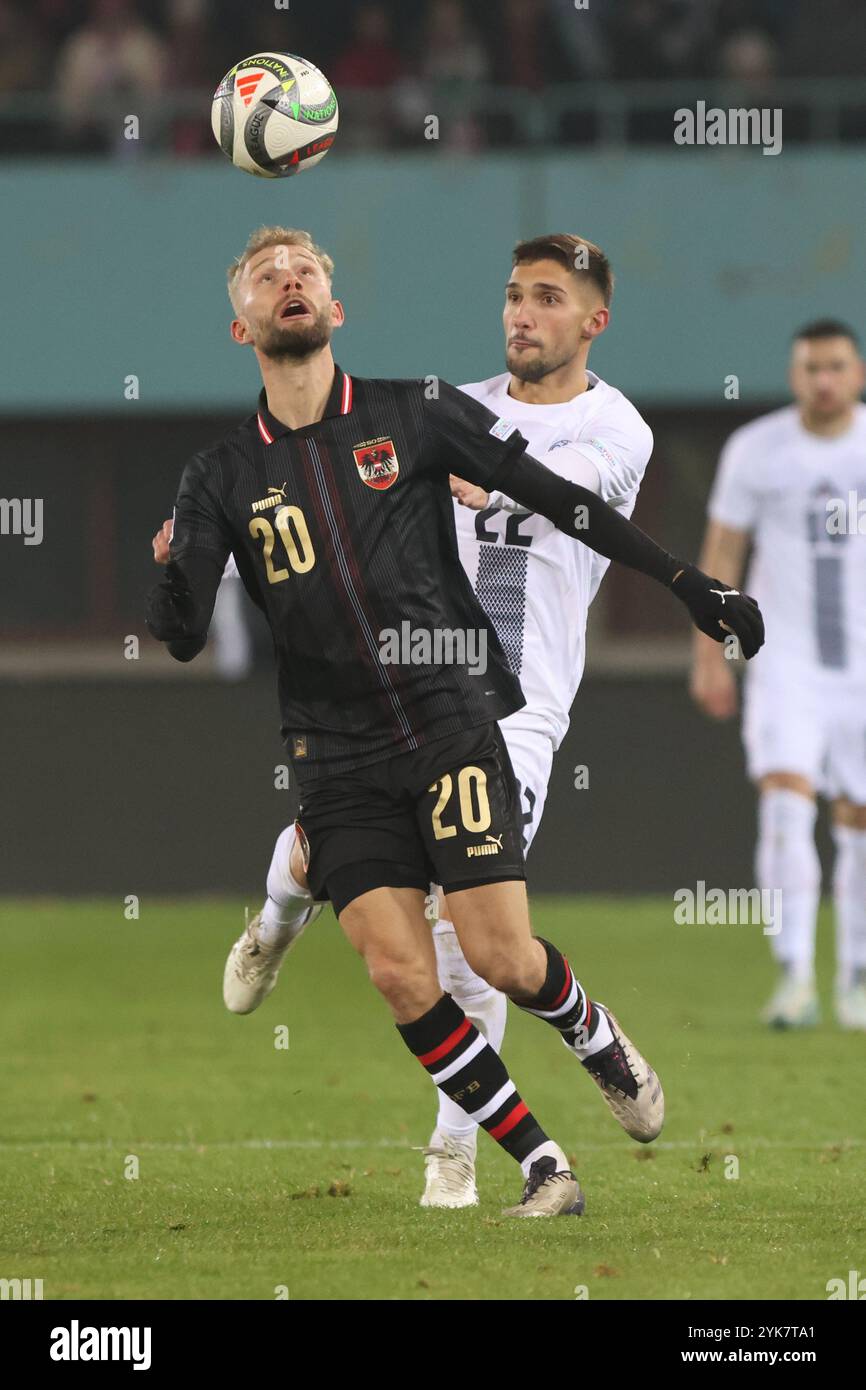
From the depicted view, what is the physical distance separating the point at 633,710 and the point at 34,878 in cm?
415

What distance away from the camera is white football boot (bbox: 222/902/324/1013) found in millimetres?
6996

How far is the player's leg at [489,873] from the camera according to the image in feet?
18.8

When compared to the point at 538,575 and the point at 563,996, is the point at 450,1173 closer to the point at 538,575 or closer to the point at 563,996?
the point at 563,996

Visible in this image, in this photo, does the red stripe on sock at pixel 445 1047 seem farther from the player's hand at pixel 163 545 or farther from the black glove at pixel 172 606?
the player's hand at pixel 163 545

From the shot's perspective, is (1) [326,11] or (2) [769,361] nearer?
(2) [769,361]

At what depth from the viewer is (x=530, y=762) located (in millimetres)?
6594

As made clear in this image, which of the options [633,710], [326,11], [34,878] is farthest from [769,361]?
[34,878]

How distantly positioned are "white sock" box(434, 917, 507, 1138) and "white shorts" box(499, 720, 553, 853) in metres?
0.38

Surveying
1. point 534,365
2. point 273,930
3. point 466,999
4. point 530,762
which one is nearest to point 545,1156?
point 466,999

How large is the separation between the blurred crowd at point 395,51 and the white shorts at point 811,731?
729 cm

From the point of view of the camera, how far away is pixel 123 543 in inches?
703

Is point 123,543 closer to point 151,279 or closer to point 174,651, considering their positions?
point 151,279

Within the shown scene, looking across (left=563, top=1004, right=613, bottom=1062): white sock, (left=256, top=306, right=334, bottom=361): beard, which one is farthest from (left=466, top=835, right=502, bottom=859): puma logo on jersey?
(left=256, top=306, right=334, bottom=361): beard

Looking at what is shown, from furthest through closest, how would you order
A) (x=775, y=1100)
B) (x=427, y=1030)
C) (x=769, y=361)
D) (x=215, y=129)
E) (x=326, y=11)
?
(x=326, y=11), (x=769, y=361), (x=775, y=1100), (x=215, y=129), (x=427, y=1030)
